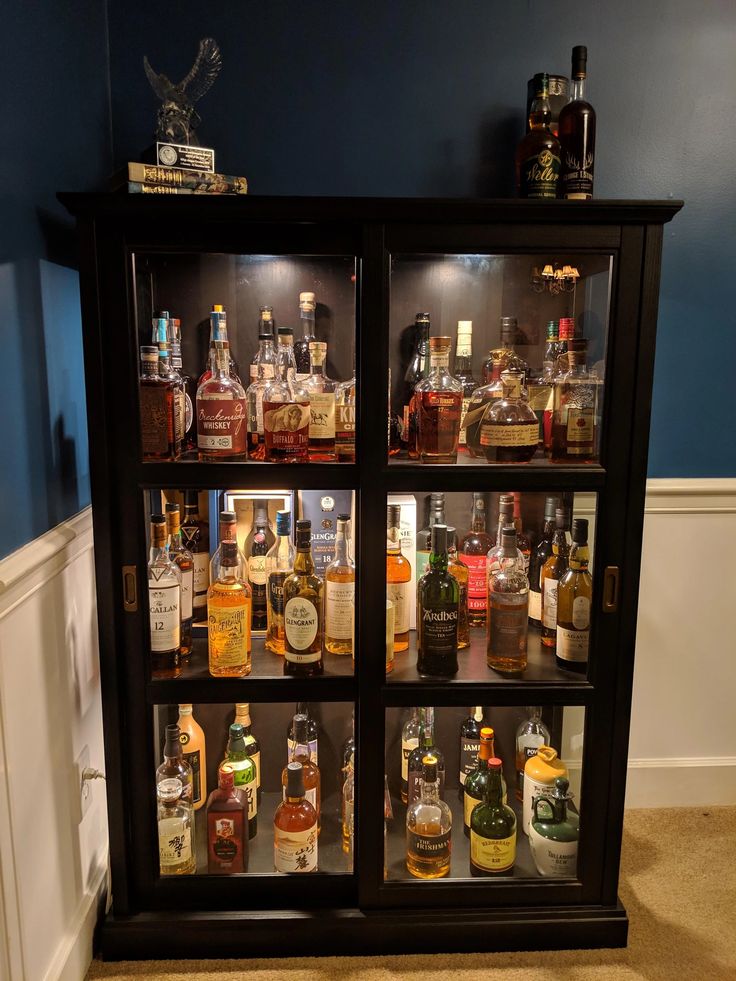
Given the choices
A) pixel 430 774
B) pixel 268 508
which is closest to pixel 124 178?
pixel 268 508

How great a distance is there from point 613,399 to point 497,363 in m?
0.31

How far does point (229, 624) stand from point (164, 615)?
0.44 ft

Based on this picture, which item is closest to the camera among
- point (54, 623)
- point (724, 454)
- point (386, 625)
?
point (54, 623)

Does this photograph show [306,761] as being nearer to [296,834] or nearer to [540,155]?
[296,834]

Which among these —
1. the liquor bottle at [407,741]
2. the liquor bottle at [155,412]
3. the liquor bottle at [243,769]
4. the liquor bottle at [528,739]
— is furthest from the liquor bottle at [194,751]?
the liquor bottle at [528,739]

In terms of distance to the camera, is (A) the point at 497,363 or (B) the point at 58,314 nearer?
(B) the point at 58,314

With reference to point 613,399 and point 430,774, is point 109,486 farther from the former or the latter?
point 613,399

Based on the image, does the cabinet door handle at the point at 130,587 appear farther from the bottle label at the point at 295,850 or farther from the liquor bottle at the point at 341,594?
the bottle label at the point at 295,850

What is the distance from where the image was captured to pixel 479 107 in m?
1.88

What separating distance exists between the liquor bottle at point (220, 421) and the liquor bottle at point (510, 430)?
0.51 metres

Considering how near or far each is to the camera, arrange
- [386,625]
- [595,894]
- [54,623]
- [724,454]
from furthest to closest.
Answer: [724,454] < [595,894] < [386,625] < [54,623]

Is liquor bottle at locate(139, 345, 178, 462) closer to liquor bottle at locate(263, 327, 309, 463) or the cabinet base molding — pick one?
liquor bottle at locate(263, 327, 309, 463)

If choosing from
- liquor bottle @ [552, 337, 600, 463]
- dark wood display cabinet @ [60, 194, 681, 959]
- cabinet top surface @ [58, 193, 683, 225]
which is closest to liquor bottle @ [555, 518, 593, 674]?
dark wood display cabinet @ [60, 194, 681, 959]

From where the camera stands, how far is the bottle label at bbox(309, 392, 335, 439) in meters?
1.57
